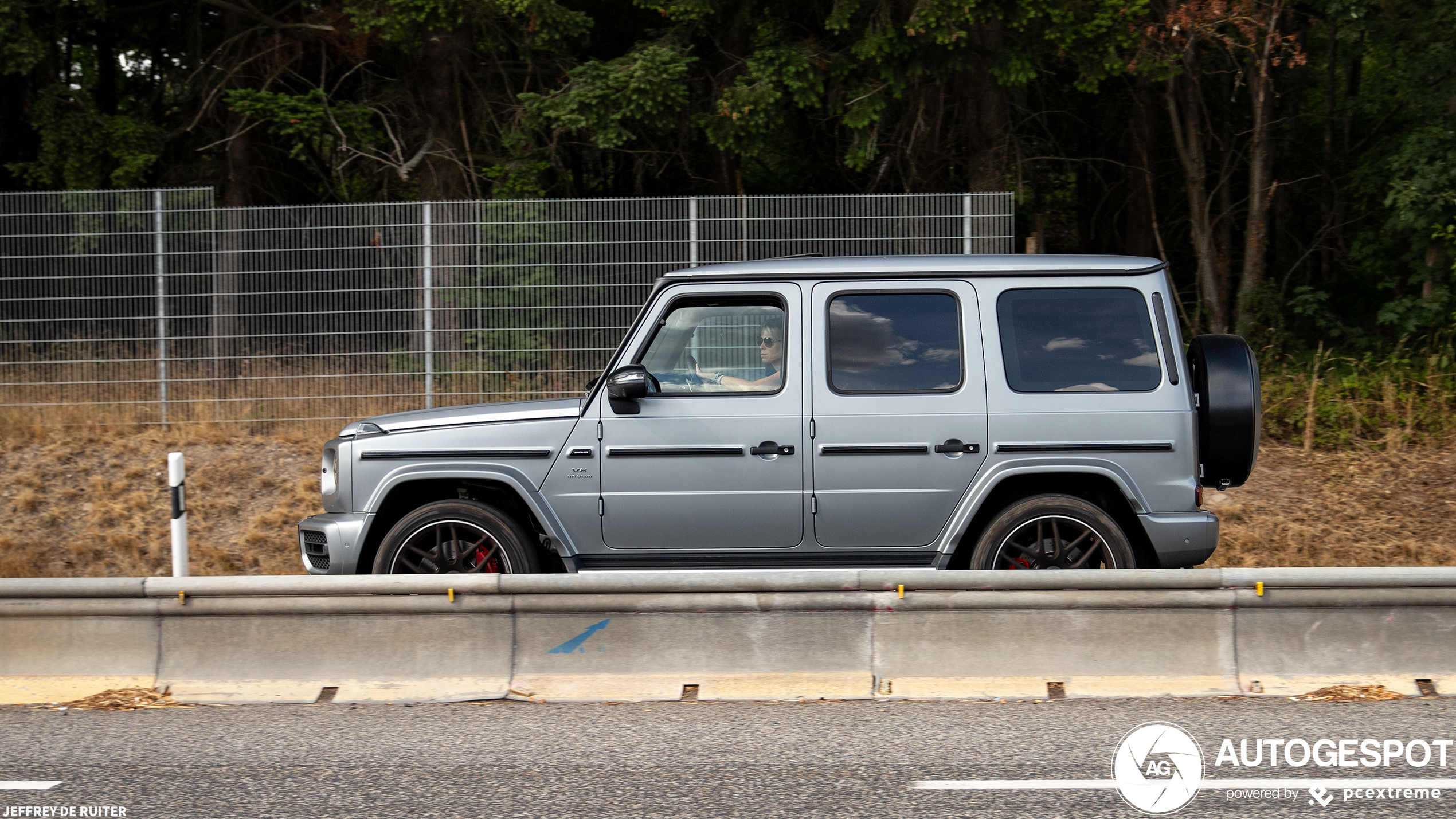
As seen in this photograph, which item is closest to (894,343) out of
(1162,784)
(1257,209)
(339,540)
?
(1162,784)

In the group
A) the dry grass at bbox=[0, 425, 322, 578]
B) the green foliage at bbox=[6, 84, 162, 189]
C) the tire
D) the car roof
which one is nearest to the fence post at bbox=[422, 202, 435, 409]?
the dry grass at bbox=[0, 425, 322, 578]

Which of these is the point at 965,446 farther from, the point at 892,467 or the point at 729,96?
the point at 729,96

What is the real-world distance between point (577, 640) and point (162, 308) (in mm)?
8855

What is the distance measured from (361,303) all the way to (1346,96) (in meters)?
16.1

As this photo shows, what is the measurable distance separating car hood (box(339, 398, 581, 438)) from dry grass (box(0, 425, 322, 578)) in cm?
414

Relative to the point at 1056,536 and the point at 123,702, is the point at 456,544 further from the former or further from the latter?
the point at 1056,536

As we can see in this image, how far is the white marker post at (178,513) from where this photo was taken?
7762 mm

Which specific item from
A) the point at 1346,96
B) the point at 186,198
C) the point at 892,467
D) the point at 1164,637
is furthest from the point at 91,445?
the point at 1346,96

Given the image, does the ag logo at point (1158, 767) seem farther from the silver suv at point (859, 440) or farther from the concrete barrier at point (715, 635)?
the silver suv at point (859, 440)

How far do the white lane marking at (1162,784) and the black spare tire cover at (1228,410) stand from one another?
7.04 ft

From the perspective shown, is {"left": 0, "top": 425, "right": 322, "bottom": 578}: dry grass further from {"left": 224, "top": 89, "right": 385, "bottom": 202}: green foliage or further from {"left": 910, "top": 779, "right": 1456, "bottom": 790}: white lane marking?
{"left": 910, "top": 779, "right": 1456, "bottom": 790}: white lane marking

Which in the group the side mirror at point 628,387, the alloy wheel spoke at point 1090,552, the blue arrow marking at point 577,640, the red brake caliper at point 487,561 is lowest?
the blue arrow marking at point 577,640

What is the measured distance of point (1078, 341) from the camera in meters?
6.16

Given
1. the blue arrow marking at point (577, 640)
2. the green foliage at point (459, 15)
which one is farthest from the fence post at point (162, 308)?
the blue arrow marking at point (577, 640)
